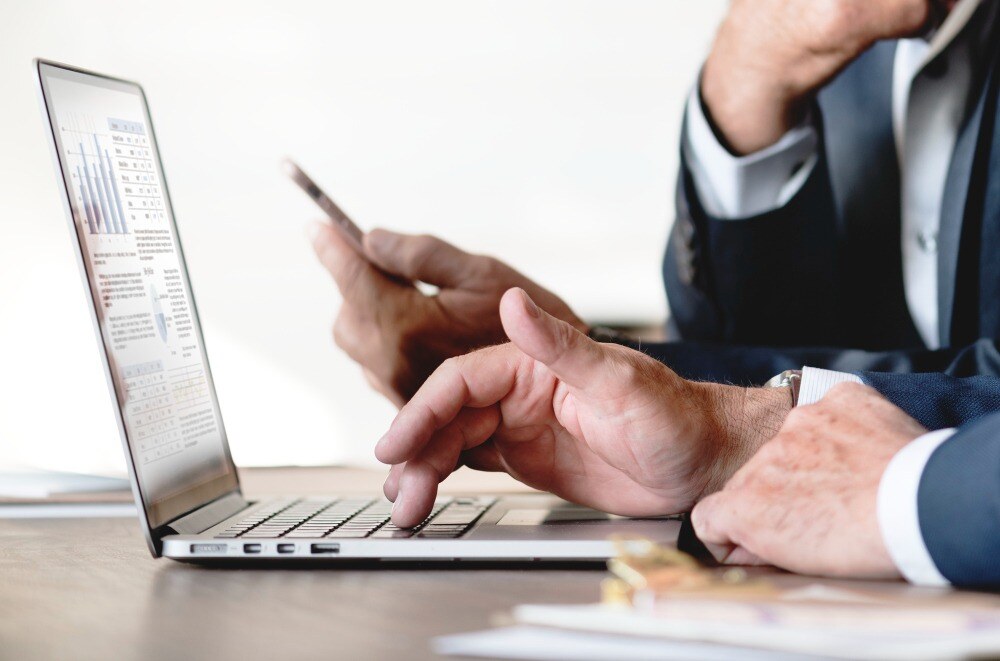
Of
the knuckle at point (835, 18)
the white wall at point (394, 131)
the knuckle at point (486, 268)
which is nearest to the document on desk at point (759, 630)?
the knuckle at point (486, 268)

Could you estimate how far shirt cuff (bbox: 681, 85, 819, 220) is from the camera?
129 cm

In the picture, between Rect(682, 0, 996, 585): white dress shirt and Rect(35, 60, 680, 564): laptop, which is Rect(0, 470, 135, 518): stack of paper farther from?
Rect(682, 0, 996, 585): white dress shirt

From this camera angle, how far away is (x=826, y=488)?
556mm

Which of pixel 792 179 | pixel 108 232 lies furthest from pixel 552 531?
pixel 792 179

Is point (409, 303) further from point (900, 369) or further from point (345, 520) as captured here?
point (900, 369)

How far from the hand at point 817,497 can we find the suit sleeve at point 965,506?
3 cm

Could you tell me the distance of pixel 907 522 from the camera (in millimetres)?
510

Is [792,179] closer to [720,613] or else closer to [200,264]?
[720,613]

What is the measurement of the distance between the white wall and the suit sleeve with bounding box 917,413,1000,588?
3.08 m

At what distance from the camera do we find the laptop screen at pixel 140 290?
0.64 m

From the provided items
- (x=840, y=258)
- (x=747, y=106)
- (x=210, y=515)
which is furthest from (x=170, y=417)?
(x=840, y=258)

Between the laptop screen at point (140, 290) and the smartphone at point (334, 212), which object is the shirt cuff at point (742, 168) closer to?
the smartphone at point (334, 212)

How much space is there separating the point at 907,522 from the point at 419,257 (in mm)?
643

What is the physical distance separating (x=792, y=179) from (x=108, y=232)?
94 centimetres
